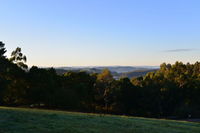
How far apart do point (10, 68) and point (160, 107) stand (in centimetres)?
2079

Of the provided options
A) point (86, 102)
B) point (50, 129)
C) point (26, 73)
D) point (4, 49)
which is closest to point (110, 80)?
point (86, 102)

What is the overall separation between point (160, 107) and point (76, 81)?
41.2ft

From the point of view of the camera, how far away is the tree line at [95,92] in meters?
26.4

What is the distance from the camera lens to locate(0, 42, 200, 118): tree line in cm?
2636

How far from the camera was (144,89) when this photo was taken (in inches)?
1250

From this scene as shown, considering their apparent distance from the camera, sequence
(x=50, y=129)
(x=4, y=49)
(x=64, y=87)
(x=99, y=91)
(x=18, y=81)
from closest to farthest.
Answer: (x=50, y=129) < (x=4, y=49) < (x=18, y=81) < (x=64, y=87) < (x=99, y=91)

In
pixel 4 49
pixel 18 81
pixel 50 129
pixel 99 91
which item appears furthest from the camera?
pixel 99 91

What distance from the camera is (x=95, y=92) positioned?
103 feet

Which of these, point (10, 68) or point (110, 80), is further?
point (110, 80)

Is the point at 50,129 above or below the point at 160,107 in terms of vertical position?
above

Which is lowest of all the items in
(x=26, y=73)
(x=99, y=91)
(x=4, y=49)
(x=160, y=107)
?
(x=160, y=107)

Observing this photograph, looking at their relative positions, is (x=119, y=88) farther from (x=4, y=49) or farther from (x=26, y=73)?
(x=4, y=49)

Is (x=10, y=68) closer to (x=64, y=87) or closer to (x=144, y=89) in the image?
(x=64, y=87)

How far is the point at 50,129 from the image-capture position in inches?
280
